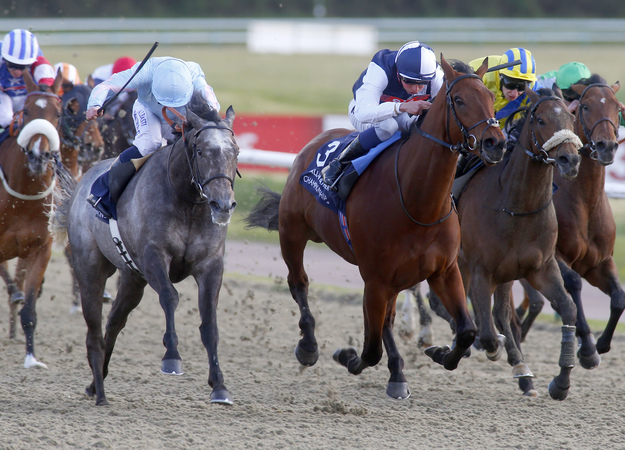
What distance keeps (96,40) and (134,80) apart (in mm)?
16692

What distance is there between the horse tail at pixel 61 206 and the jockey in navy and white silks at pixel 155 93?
92 cm

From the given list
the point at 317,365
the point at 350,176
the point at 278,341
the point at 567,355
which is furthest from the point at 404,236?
the point at 278,341

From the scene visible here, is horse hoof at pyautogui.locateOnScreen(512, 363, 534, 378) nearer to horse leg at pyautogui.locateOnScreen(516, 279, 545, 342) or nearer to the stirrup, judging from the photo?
horse leg at pyautogui.locateOnScreen(516, 279, 545, 342)

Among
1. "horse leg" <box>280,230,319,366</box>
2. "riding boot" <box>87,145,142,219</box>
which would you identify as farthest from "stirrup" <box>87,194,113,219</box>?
"horse leg" <box>280,230,319,366</box>

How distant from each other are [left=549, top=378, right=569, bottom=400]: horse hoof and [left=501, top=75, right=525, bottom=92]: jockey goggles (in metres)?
1.91

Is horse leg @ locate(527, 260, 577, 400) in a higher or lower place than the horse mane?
lower

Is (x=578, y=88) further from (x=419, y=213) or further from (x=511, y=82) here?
(x=419, y=213)

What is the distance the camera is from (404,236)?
4656 mm

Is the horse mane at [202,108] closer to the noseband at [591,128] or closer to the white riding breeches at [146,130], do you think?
the white riding breeches at [146,130]

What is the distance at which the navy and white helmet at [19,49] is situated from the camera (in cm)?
681

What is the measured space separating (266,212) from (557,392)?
2.54 metres

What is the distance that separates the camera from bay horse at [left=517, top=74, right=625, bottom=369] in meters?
5.41

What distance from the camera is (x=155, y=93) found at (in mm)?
5156

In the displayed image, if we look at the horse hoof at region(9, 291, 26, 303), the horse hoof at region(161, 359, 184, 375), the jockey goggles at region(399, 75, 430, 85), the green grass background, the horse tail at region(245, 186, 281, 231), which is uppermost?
the green grass background
